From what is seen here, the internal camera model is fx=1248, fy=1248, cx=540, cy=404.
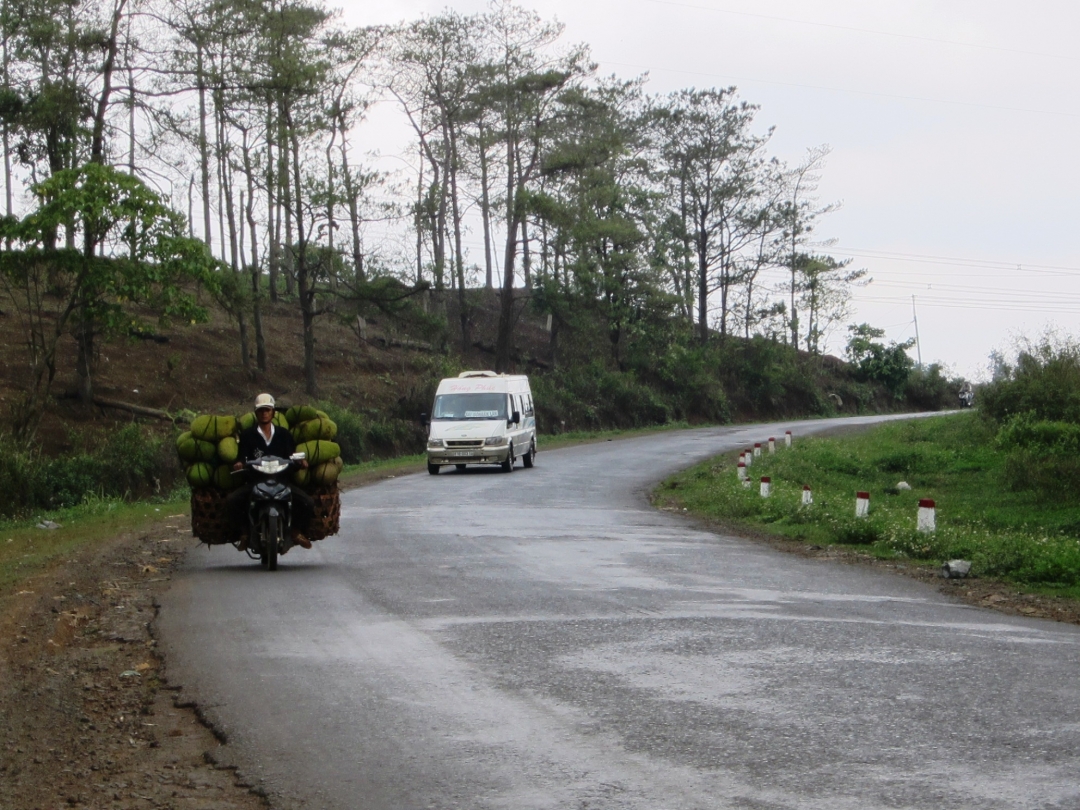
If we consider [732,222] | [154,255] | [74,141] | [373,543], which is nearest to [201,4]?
[74,141]

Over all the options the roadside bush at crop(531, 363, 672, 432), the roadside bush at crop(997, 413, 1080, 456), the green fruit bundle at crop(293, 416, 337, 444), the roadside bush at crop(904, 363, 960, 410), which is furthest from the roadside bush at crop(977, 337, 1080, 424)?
the roadside bush at crop(904, 363, 960, 410)

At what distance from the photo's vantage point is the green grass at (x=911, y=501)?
1371cm

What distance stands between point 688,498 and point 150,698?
17.3 m

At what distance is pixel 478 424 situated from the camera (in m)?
30.7

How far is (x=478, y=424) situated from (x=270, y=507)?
17859 millimetres

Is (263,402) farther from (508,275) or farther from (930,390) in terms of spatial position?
(930,390)

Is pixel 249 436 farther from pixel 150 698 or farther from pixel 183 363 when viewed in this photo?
pixel 183 363

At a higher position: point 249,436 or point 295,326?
point 295,326

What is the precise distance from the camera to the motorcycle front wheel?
42.2 feet

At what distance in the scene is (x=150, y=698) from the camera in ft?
23.5

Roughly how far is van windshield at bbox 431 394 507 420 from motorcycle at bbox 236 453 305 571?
17.9 metres

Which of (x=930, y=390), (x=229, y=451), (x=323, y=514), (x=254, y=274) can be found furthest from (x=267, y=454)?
(x=930, y=390)

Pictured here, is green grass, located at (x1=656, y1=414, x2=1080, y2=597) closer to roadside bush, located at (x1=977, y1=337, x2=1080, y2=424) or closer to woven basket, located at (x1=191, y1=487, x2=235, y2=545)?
roadside bush, located at (x1=977, y1=337, x2=1080, y2=424)

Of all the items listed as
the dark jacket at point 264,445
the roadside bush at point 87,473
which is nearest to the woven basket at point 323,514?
the dark jacket at point 264,445
